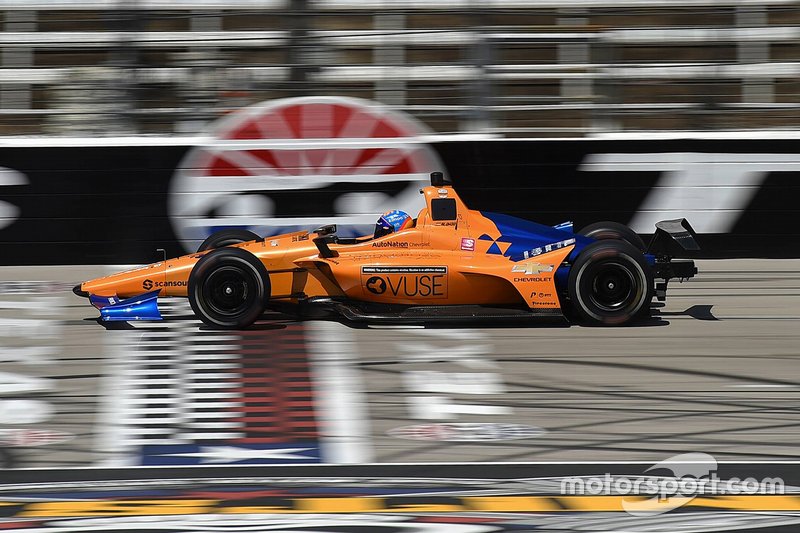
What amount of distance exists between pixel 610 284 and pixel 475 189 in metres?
2.68

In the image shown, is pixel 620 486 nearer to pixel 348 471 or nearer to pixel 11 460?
pixel 348 471

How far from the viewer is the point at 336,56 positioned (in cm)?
1161

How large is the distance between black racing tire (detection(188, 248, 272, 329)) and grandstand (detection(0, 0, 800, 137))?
3.16 m

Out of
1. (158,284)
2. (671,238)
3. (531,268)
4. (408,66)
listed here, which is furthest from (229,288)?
(408,66)

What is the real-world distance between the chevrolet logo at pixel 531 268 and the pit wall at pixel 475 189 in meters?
2.60

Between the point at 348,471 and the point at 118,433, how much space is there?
1.44 m

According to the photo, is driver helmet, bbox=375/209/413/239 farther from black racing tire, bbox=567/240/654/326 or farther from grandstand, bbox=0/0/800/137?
grandstand, bbox=0/0/800/137

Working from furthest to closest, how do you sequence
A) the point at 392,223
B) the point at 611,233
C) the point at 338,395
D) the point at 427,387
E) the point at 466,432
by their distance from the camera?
the point at 611,233, the point at 392,223, the point at 427,387, the point at 338,395, the point at 466,432

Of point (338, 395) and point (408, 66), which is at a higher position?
point (408, 66)

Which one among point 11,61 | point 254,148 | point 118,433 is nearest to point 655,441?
point 118,433

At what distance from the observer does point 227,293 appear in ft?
27.8

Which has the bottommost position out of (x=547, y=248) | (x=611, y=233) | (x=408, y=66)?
(x=547, y=248)

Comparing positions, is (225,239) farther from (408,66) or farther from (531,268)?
(408,66)

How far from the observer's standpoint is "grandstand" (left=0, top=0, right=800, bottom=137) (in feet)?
36.8
